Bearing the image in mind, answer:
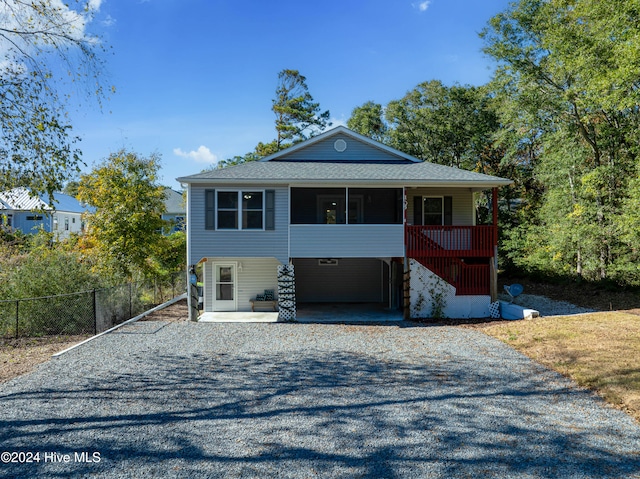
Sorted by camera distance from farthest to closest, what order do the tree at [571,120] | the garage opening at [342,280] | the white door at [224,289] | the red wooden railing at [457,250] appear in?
1. the garage opening at [342,280]
2. the tree at [571,120]
3. the white door at [224,289]
4. the red wooden railing at [457,250]

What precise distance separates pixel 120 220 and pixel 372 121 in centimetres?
2021

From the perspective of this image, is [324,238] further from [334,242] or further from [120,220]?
[120,220]

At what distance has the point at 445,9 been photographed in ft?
46.4

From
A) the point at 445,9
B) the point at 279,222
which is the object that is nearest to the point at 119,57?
the point at 279,222

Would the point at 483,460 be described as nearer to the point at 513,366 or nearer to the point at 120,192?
the point at 513,366

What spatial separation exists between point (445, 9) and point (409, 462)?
15.0 meters

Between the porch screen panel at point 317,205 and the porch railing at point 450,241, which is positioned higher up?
the porch screen panel at point 317,205

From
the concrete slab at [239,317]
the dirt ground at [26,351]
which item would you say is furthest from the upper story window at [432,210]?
the dirt ground at [26,351]

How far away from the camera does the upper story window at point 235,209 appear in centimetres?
1255

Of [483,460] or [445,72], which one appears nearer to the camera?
[483,460]

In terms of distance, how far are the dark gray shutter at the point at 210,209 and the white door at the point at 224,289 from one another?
2031mm

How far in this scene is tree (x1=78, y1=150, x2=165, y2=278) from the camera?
15289 mm

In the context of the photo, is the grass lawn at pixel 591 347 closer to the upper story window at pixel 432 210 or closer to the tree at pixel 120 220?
the upper story window at pixel 432 210

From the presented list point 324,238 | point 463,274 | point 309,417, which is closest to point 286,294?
point 324,238
